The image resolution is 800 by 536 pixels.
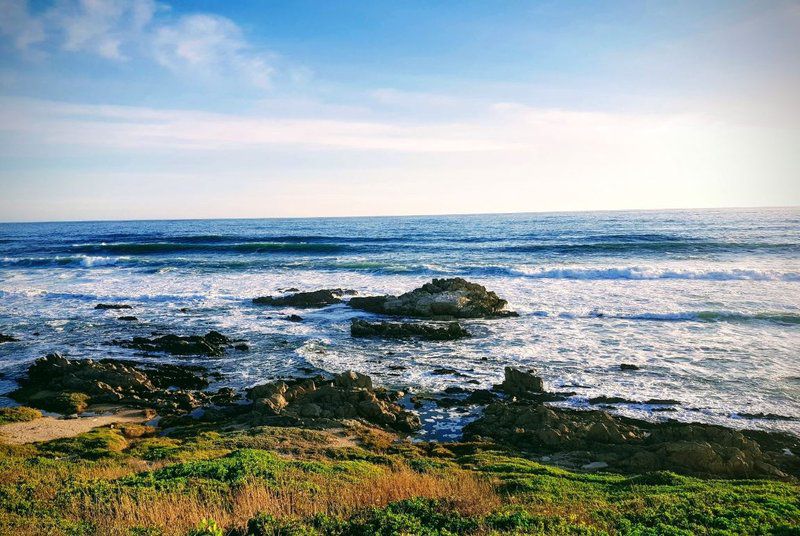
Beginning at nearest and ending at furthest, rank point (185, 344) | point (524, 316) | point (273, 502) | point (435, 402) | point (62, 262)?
1. point (273, 502)
2. point (435, 402)
3. point (185, 344)
4. point (524, 316)
5. point (62, 262)

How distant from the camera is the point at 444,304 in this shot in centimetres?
2634

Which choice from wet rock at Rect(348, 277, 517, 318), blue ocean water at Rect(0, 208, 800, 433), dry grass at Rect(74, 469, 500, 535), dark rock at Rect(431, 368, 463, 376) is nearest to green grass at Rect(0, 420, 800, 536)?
dry grass at Rect(74, 469, 500, 535)

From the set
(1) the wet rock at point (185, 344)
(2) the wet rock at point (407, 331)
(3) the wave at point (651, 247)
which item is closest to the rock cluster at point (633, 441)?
(2) the wet rock at point (407, 331)

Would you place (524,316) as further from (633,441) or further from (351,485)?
(351,485)

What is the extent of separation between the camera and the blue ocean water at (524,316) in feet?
50.7

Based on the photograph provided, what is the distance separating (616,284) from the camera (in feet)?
114

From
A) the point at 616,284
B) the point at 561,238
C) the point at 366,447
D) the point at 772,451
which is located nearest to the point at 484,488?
the point at 366,447

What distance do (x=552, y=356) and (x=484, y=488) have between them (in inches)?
436

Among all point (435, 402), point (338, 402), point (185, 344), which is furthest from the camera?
point (185, 344)

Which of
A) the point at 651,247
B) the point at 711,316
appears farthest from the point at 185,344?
the point at 651,247

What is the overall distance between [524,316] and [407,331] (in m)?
6.92

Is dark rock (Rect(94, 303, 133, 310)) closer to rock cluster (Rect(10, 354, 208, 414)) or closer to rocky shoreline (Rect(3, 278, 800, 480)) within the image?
rocky shoreline (Rect(3, 278, 800, 480))

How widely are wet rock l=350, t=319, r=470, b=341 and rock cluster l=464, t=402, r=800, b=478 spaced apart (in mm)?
8720

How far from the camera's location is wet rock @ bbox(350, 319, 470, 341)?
21.9 meters
